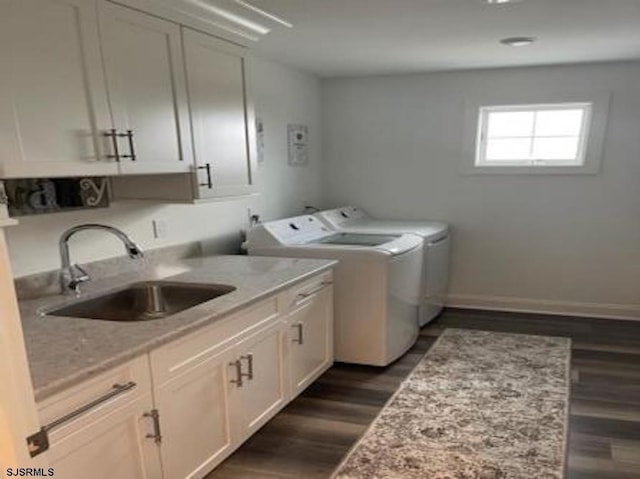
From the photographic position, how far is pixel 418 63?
145 inches

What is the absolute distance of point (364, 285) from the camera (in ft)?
9.87

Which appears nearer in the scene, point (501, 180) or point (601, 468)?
point (601, 468)

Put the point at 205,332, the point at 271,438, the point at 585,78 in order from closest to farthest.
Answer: the point at 205,332, the point at 271,438, the point at 585,78

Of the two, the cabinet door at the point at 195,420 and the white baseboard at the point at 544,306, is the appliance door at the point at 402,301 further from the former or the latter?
the cabinet door at the point at 195,420

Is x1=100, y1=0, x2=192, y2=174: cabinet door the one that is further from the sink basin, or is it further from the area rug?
the area rug

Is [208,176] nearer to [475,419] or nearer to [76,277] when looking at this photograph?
[76,277]

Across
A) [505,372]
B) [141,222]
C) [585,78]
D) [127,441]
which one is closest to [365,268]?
[505,372]

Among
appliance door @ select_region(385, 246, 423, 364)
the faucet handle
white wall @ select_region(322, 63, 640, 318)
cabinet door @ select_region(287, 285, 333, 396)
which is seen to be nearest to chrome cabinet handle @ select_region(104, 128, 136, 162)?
the faucet handle

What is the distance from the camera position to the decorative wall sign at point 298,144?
3904 mm

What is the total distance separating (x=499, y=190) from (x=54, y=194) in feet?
11.3

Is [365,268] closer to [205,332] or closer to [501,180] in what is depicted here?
[205,332]

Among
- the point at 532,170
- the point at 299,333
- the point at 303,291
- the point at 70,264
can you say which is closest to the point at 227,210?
the point at 303,291

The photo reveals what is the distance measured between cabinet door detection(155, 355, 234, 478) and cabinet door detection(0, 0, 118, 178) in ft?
2.77

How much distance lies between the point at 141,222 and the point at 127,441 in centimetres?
128
